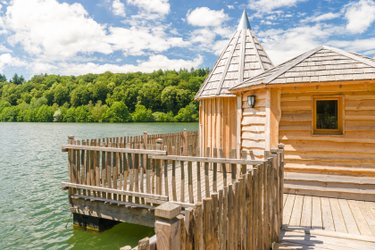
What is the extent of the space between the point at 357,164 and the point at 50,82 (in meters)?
116

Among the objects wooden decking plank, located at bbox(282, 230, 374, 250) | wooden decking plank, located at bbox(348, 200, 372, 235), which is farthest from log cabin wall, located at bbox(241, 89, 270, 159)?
wooden decking plank, located at bbox(282, 230, 374, 250)

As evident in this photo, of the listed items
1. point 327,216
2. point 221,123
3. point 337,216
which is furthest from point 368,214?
point 221,123

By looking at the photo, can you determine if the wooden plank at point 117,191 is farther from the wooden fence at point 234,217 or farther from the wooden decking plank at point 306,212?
the wooden decking plank at point 306,212

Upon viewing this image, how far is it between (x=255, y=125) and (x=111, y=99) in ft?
277

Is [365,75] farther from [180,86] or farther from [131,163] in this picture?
[180,86]

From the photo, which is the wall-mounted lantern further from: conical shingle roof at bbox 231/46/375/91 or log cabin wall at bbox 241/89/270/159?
conical shingle roof at bbox 231/46/375/91

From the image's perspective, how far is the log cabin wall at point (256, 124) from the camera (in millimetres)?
7785

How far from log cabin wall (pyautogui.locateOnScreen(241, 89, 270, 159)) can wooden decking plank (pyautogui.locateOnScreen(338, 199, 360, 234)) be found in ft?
7.43

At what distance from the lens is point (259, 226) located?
3680mm

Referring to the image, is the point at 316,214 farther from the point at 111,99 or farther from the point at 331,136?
the point at 111,99

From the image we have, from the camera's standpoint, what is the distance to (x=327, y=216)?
5562mm

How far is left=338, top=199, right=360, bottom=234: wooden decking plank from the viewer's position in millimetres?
4870

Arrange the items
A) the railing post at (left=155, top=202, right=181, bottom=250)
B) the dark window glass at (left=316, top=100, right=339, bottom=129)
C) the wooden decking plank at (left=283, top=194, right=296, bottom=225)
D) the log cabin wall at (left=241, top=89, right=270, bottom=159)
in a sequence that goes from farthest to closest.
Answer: the log cabin wall at (left=241, top=89, right=270, bottom=159) < the dark window glass at (left=316, top=100, right=339, bottom=129) < the wooden decking plank at (left=283, top=194, right=296, bottom=225) < the railing post at (left=155, top=202, right=181, bottom=250)

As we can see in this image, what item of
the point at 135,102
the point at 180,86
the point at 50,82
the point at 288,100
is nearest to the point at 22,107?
the point at 50,82
